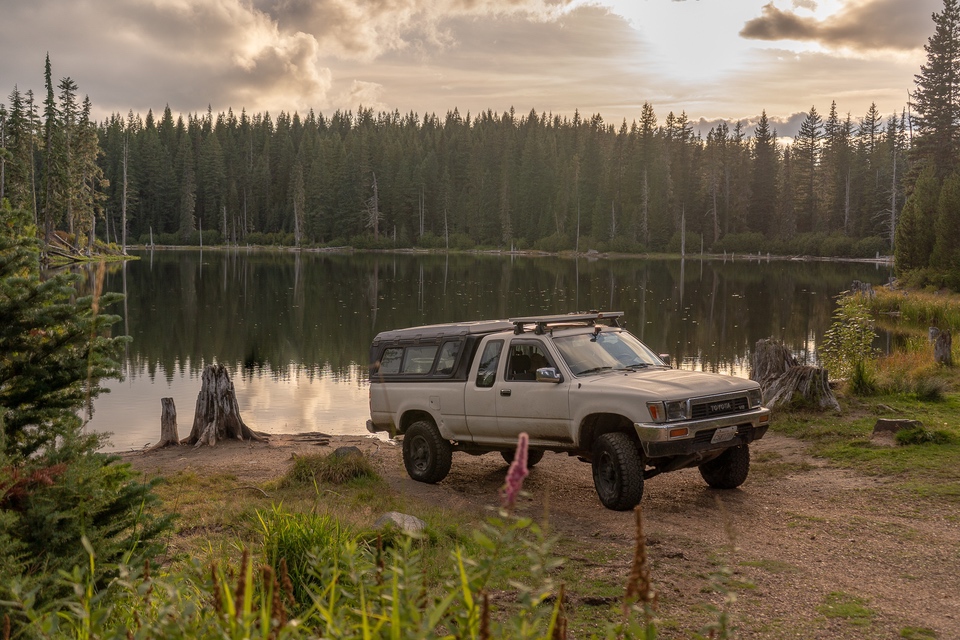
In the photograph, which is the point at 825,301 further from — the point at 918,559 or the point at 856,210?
the point at 856,210

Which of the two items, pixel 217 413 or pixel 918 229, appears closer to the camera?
pixel 217 413

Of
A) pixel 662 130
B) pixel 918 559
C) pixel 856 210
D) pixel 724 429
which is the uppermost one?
pixel 662 130

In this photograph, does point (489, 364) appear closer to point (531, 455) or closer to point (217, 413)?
point (531, 455)

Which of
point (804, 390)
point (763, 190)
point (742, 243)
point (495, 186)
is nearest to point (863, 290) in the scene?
point (804, 390)

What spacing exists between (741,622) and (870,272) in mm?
71268

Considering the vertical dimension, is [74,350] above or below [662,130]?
below

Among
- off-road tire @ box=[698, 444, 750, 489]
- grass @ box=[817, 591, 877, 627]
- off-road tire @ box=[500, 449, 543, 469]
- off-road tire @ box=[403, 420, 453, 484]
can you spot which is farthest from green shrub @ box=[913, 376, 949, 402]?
grass @ box=[817, 591, 877, 627]

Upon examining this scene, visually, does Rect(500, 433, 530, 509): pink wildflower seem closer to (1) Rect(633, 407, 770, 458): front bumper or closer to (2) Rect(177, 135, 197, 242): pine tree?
(1) Rect(633, 407, 770, 458): front bumper

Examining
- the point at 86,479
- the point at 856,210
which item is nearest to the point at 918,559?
the point at 86,479

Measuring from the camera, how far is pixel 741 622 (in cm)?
664

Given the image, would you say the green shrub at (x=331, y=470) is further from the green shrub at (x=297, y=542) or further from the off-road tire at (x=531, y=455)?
the green shrub at (x=297, y=542)

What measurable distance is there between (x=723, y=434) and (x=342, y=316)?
32575 millimetres

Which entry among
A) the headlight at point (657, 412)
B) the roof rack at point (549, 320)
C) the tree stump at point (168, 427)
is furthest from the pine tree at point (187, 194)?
the headlight at point (657, 412)

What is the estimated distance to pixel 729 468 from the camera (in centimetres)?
1148
